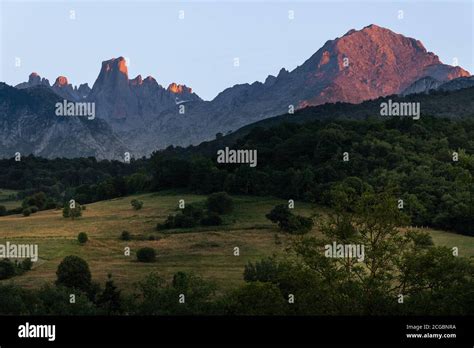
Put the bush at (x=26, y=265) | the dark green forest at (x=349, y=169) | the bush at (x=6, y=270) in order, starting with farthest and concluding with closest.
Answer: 1. the dark green forest at (x=349, y=169)
2. the bush at (x=26, y=265)
3. the bush at (x=6, y=270)

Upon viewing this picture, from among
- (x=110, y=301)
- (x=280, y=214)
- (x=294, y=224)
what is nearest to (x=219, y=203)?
(x=280, y=214)

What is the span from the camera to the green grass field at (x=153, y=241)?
8662 centimetres

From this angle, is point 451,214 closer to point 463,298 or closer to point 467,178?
point 467,178

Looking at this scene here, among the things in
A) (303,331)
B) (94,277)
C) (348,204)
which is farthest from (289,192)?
(303,331)

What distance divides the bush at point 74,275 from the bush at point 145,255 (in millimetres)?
17218

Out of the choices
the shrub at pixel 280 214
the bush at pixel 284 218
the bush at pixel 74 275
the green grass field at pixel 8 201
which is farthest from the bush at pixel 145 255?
the green grass field at pixel 8 201

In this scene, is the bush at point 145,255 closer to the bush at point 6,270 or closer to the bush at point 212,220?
the bush at point 6,270

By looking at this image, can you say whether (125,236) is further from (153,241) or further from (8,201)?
(8,201)

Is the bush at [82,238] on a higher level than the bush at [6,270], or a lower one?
higher

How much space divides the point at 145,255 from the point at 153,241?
486 inches

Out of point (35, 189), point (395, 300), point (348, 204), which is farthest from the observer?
point (35, 189)

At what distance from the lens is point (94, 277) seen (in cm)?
8069

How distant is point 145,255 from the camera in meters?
94.9

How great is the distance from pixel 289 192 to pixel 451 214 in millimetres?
39462
